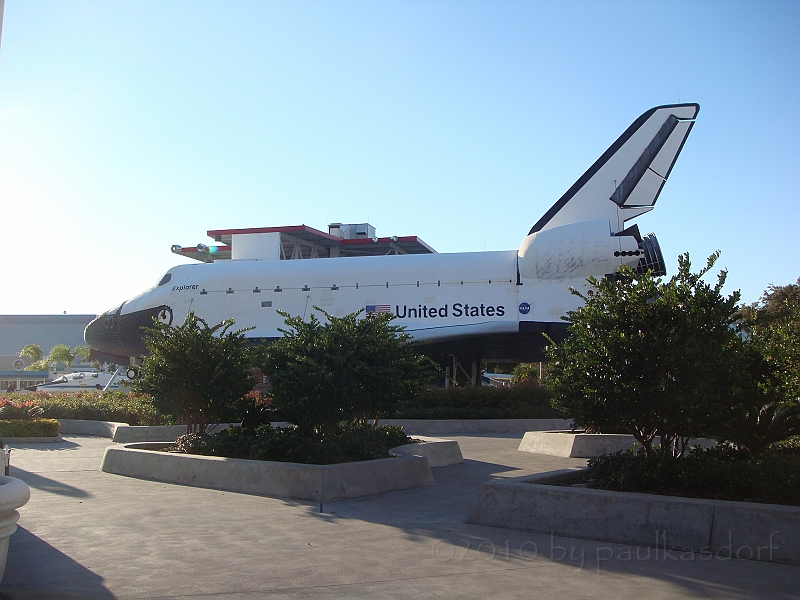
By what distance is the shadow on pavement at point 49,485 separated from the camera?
8.57 metres

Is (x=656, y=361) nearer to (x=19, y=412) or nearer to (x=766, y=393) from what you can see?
(x=766, y=393)

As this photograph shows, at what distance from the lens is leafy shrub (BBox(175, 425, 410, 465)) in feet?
30.8

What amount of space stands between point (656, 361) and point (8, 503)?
5.57 m

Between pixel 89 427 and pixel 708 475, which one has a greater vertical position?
pixel 708 475

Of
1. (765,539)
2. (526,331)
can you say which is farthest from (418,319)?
(765,539)

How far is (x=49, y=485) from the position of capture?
9203 millimetres

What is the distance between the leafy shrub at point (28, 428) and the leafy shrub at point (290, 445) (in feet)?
20.8

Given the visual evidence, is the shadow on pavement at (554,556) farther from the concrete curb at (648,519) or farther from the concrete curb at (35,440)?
the concrete curb at (35,440)

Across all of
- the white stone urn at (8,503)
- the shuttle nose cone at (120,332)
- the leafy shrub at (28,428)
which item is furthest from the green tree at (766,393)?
the shuttle nose cone at (120,332)

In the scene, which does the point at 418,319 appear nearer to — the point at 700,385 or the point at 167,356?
the point at 167,356

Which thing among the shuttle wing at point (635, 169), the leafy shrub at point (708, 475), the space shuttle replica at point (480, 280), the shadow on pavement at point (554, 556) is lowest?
the shadow on pavement at point (554, 556)

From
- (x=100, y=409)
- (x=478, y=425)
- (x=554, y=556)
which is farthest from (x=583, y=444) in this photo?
(x=100, y=409)

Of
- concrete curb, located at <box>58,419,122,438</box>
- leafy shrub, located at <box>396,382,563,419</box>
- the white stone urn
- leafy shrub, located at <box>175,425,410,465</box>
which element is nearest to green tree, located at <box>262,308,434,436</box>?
leafy shrub, located at <box>175,425,410,465</box>

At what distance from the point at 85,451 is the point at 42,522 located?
7677mm
